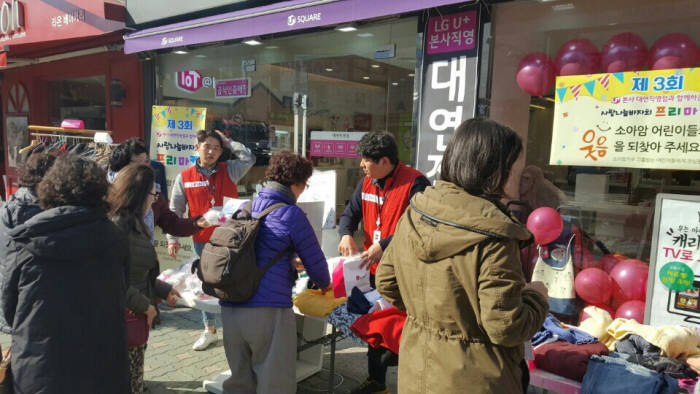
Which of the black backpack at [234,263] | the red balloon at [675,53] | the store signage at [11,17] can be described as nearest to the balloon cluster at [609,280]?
A: the red balloon at [675,53]

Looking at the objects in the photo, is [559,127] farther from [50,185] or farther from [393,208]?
[50,185]

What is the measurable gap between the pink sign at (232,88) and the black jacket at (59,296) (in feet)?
14.0

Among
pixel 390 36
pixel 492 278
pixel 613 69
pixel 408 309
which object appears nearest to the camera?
pixel 492 278

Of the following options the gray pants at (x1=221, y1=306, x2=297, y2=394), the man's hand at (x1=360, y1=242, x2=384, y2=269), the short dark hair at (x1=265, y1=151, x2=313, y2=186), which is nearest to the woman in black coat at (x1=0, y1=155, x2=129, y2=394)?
the gray pants at (x1=221, y1=306, x2=297, y2=394)

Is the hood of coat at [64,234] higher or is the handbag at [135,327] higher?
the hood of coat at [64,234]

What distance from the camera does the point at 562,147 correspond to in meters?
3.84

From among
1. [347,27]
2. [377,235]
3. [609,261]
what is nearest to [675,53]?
[609,261]

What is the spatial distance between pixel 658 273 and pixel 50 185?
352 cm

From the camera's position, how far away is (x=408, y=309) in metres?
1.82

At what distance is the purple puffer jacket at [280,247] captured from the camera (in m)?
2.56

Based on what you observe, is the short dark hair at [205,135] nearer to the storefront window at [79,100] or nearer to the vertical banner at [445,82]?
the vertical banner at [445,82]

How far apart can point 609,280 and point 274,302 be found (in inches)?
101

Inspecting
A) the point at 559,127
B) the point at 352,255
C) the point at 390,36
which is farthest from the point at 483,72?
the point at 352,255

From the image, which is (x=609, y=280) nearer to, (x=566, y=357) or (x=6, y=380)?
(x=566, y=357)
